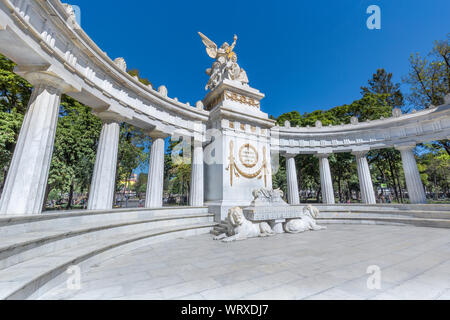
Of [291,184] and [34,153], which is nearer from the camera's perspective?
[34,153]

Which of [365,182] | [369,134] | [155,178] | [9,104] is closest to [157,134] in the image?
[155,178]

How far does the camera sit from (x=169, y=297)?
3.49 meters

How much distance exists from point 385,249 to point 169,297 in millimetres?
7660

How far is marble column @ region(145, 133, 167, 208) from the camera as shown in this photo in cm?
1297

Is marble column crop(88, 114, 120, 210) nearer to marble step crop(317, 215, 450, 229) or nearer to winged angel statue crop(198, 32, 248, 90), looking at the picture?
winged angel statue crop(198, 32, 248, 90)

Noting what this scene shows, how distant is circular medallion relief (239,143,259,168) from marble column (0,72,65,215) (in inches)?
423

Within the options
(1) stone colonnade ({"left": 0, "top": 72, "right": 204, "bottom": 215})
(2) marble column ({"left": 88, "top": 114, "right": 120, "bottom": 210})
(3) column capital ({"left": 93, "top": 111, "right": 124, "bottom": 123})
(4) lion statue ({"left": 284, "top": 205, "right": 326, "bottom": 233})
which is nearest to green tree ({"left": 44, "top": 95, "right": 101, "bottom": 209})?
(3) column capital ({"left": 93, "top": 111, "right": 124, "bottom": 123})

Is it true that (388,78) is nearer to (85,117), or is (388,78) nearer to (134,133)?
(134,133)

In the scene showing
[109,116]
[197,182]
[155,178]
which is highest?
[109,116]

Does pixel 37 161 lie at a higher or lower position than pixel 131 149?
lower

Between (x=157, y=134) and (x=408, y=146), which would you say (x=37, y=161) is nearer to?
(x=157, y=134)

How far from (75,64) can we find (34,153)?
4.84 meters

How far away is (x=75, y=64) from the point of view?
920 cm

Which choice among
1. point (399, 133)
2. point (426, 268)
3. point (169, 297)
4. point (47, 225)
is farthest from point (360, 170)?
point (47, 225)
